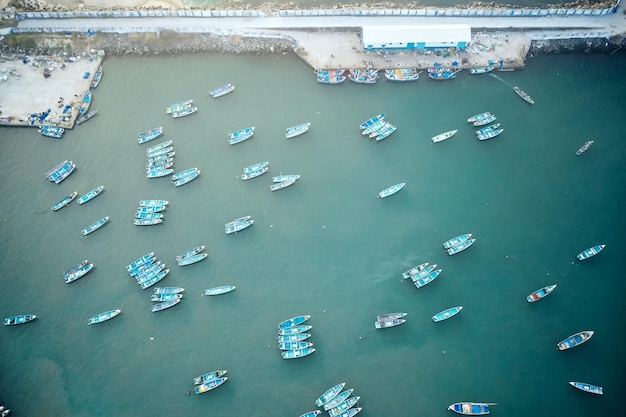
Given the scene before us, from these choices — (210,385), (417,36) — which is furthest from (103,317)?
(417,36)

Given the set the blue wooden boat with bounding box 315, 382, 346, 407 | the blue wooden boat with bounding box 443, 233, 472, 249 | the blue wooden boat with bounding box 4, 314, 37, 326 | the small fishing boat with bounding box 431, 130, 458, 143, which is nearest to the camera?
the blue wooden boat with bounding box 315, 382, 346, 407

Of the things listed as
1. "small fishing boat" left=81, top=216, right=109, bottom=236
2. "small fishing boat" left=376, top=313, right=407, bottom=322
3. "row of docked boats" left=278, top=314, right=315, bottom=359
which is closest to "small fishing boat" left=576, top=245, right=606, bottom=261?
"small fishing boat" left=376, top=313, right=407, bottom=322

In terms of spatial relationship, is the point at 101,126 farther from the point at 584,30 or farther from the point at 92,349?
the point at 584,30

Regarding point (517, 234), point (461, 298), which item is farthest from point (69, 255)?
point (517, 234)

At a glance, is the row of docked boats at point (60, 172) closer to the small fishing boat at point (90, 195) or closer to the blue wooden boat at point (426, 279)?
the small fishing boat at point (90, 195)

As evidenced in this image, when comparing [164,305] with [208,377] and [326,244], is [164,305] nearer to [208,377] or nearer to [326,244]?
[208,377]

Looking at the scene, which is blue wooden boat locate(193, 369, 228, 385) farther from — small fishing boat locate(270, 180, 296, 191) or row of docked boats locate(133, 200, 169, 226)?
small fishing boat locate(270, 180, 296, 191)

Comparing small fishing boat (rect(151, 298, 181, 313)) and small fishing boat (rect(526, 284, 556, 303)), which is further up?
small fishing boat (rect(526, 284, 556, 303))
